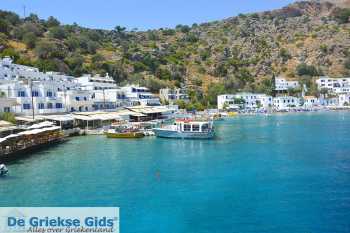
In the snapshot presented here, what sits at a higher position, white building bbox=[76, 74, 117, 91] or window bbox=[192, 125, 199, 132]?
white building bbox=[76, 74, 117, 91]

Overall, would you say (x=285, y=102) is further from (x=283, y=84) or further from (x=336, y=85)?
(x=336, y=85)

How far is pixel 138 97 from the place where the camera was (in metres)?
102

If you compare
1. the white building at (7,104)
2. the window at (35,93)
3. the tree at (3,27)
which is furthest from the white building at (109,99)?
the tree at (3,27)

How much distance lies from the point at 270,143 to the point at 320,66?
128 meters

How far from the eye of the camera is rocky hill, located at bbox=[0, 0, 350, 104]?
401 ft

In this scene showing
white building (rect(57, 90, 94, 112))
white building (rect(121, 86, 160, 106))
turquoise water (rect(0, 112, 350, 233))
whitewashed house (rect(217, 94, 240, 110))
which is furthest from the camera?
whitewashed house (rect(217, 94, 240, 110))

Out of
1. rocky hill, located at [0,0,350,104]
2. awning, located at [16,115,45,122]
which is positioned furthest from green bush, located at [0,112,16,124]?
rocky hill, located at [0,0,350,104]

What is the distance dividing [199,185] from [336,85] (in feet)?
462

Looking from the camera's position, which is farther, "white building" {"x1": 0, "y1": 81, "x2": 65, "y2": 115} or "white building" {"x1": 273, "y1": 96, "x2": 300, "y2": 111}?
"white building" {"x1": 273, "y1": 96, "x2": 300, "y2": 111}

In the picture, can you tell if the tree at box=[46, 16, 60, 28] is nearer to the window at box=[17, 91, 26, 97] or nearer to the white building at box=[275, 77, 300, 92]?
the white building at box=[275, 77, 300, 92]

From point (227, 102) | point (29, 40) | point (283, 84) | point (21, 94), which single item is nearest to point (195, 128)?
point (21, 94)

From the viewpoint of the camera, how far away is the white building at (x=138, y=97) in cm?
9900

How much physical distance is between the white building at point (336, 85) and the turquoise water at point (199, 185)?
368ft

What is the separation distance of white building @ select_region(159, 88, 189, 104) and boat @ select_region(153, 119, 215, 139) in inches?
2187
